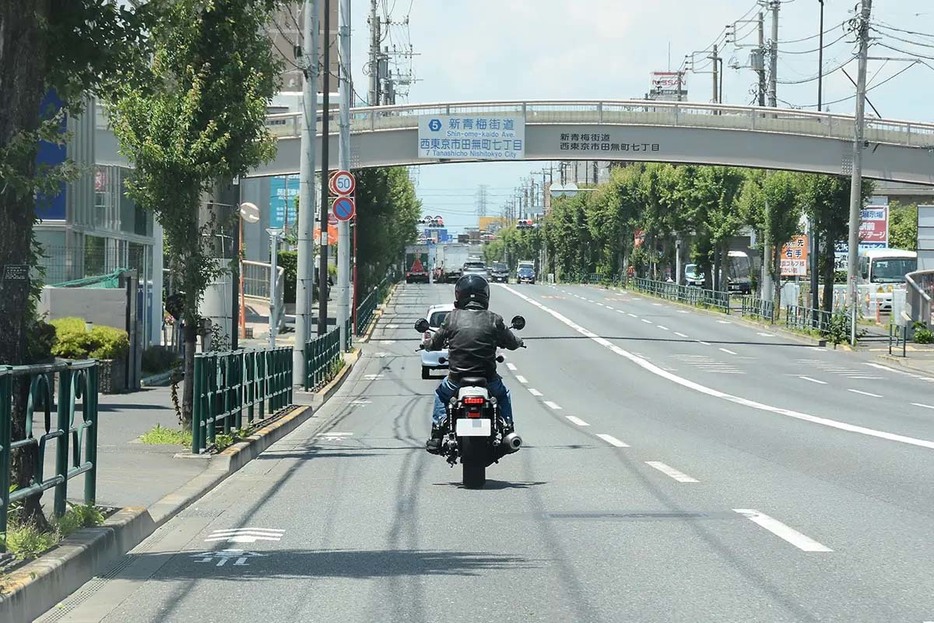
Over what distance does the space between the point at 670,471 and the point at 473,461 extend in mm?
2414

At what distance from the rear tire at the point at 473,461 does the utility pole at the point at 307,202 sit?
44.0 feet

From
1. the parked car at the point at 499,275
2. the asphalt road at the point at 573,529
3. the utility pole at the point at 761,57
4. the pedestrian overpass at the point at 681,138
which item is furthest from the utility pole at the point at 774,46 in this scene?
the parked car at the point at 499,275

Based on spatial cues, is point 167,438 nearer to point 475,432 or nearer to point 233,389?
point 233,389

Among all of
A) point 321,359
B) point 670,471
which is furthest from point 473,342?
point 321,359

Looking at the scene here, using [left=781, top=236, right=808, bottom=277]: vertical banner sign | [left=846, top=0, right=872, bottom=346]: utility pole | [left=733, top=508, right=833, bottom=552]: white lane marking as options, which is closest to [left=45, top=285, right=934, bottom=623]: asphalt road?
[left=733, top=508, right=833, bottom=552]: white lane marking

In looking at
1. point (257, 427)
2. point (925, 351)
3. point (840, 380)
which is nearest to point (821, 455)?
point (257, 427)

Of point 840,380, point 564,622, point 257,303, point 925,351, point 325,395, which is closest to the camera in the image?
point 564,622

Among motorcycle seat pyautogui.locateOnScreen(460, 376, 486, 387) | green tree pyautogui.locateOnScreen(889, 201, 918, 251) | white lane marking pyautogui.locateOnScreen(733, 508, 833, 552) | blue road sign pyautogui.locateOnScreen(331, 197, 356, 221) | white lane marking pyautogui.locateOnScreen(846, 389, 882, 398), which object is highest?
green tree pyautogui.locateOnScreen(889, 201, 918, 251)

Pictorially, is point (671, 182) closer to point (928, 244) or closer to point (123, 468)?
point (928, 244)

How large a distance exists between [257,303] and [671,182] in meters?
32.4

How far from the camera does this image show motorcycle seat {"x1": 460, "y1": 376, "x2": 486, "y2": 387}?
12.1 m

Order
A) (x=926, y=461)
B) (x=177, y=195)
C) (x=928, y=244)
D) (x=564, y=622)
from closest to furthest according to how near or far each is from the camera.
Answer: (x=564, y=622) < (x=926, y=461) < (x=177, y=195) < (x=928, y=244)

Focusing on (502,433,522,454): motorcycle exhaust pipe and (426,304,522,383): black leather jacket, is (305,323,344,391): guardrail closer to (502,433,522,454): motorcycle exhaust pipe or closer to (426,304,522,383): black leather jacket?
(426,304,522,383): black leather jacket

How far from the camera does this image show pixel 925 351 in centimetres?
4372
